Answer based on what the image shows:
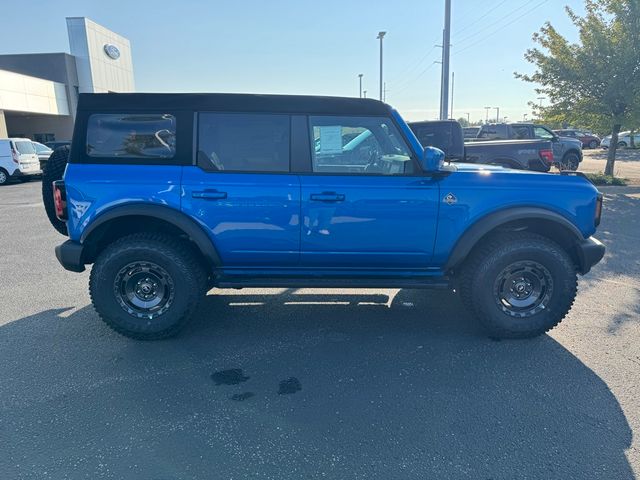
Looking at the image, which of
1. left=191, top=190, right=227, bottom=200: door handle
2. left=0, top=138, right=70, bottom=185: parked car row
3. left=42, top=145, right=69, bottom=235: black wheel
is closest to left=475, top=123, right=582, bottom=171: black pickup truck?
left=191, top=190, right=227, bottom=200: door handle

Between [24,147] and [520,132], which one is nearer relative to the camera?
[520,132]

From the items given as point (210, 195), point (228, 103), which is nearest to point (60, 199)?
point (210, 195)

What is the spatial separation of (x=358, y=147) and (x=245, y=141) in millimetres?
975

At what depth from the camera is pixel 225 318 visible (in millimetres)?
4145

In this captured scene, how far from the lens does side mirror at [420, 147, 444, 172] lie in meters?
3.46

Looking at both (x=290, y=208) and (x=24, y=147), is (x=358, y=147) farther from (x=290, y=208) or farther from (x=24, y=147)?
(x=24, y=147)

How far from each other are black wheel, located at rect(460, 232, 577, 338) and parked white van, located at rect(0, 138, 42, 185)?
59.8 feet

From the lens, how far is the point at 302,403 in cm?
280

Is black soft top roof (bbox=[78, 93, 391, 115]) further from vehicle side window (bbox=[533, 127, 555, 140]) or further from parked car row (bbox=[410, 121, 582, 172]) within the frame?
vehicle side window (bbox=[533, 127, 555, 140])

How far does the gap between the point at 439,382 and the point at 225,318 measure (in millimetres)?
2109

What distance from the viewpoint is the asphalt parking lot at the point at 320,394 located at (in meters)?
2.30

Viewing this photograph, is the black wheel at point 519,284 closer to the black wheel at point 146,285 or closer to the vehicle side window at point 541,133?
the black wheel at point 146,285

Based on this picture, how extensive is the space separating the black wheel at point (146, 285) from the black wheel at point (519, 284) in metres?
2.42

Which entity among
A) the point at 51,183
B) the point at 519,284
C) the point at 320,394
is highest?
the point at 51,183
